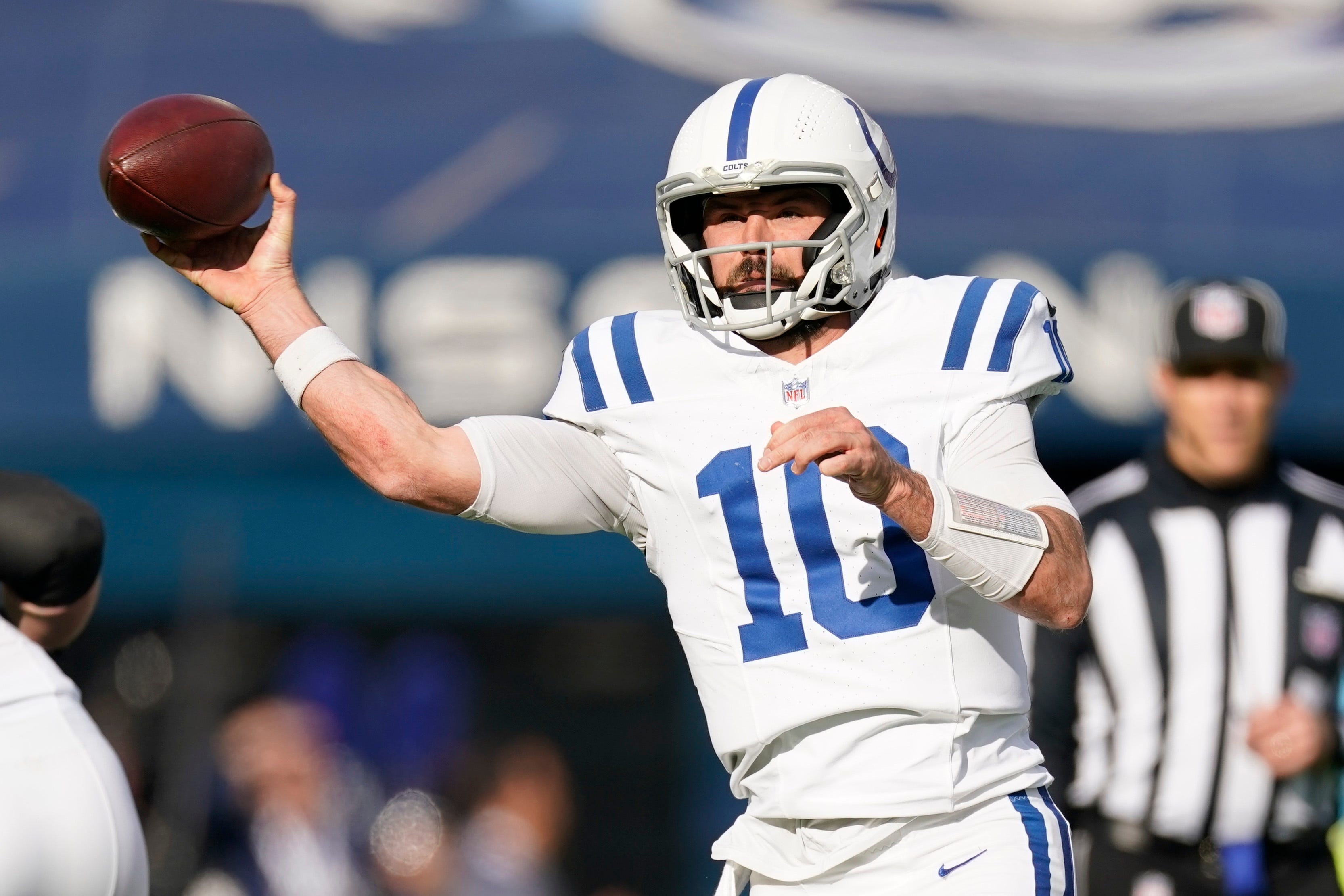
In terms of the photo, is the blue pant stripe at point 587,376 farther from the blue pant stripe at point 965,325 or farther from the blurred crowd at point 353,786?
the blurred crowd at point 353,786

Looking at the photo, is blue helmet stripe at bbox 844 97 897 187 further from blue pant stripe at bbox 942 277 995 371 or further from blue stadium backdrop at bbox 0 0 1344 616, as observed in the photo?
blue stadium backdrop at bbox 0 0 1344 616

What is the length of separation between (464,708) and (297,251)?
2.12 meters

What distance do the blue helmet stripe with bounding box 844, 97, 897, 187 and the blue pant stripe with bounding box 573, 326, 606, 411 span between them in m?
0.47

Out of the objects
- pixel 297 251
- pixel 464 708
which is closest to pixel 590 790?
pixel 464 708

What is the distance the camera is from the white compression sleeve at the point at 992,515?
7.66 feet

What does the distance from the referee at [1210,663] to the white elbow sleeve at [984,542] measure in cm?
190

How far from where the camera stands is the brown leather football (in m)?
2.63

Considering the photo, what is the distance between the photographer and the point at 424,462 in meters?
2.56

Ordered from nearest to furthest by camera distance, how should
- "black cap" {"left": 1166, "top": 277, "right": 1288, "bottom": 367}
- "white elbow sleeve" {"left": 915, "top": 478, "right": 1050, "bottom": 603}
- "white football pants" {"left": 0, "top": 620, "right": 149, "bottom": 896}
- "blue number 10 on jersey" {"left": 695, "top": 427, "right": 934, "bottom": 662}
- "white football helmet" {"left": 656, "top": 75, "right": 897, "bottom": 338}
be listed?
"white elbow sleeve" {"left": 915, "top": 478, "right": 1050, "bottom": 603}
"white football pants" {"left": 0, "top": 620, "right": 149, "bottom": 896}
"blue number 10 on jersey" {"left": 695, "top": 427, "right": 934, "bottom": 662}
"white football helmet" {"left": 656, "top": 75, "right": 897, "bottom": 338}
"black cap" {"left": 1166, "top": 277, "right": 1288, "bottom": 367}

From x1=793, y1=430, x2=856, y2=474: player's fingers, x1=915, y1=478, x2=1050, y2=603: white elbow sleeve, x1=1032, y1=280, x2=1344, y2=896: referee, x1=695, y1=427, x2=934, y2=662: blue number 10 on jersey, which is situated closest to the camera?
x1=793, y1=430, x2=856, y2=474: player's fingers

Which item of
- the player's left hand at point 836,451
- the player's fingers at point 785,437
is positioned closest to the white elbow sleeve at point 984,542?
the player's left hand at point 836,451

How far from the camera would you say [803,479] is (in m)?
2.59

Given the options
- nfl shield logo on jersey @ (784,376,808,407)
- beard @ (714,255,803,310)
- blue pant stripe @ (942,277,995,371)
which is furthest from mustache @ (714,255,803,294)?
blue pant stripe @ (942,277,995,371)

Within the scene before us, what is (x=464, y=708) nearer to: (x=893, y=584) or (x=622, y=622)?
(x=622, y=622)
